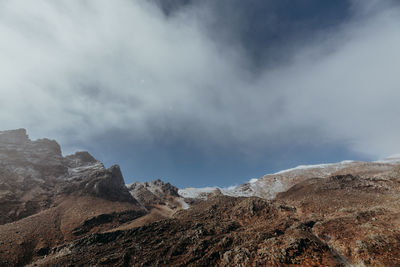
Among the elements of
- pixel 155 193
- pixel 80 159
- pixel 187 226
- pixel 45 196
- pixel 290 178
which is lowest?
pixel 187 226

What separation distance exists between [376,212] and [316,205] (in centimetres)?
955

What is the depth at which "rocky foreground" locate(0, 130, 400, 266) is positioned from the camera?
20281 millimetres

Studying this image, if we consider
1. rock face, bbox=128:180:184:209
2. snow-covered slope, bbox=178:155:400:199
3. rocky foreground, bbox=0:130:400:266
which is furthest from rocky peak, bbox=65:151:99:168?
snow-covered slope, bbox=178:155:400:199

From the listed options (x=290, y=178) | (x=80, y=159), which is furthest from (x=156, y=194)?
(x=290, y=178)

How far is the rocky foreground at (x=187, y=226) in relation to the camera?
2028 cm

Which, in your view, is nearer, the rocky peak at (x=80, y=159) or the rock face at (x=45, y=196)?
the rock face at (x=45, y=196)

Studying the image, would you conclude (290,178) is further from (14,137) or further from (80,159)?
(14,137)

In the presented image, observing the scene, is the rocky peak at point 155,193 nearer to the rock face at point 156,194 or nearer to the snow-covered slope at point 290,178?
the rock face at point 156,194

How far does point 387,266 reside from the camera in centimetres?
1574

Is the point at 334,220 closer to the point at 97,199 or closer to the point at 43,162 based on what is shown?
the point at 97,199

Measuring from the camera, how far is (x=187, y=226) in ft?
112

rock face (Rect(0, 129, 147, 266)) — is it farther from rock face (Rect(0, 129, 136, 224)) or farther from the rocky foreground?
the rocky foreground

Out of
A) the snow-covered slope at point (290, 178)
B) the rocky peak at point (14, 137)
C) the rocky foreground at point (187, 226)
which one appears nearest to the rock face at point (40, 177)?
the rocky peak at point (14, 137)

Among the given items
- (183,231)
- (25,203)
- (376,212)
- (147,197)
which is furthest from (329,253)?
(147,197)
